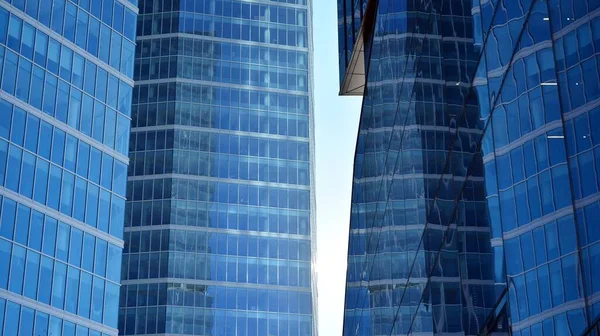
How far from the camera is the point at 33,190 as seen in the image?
77625 millimetres

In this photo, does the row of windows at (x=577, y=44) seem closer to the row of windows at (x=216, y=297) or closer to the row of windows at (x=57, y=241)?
the row of windows at (x=57, y=241)

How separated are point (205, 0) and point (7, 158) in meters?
83.6

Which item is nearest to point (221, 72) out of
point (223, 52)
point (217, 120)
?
point (223, 52)

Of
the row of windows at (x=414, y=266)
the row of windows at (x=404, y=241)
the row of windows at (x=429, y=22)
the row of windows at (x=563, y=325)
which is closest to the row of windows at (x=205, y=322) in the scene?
the row of windows at (x=414, y=266)

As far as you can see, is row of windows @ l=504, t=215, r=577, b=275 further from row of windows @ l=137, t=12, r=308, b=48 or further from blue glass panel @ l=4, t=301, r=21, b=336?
row of windows @ l=137, t=12, r=308, b=48

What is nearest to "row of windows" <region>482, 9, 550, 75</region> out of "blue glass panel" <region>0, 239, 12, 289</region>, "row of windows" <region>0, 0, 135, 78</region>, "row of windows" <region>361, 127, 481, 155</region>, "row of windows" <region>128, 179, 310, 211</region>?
"row of windows" <region>361, 127, 481, 155</region>

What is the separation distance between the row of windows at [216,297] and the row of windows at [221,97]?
88.6 ft

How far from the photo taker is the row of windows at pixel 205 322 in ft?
437

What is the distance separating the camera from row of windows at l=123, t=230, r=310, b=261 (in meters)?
140

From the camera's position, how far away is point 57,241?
7881 centimetres

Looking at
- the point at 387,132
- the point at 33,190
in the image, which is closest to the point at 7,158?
the point at 33,190

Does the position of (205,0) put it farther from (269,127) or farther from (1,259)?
(1,259)

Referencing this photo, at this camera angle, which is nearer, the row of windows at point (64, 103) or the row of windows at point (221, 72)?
the row of windows at point (64, 103)

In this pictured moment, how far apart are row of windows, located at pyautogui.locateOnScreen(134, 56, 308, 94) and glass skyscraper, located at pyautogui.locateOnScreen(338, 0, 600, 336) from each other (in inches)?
4614
